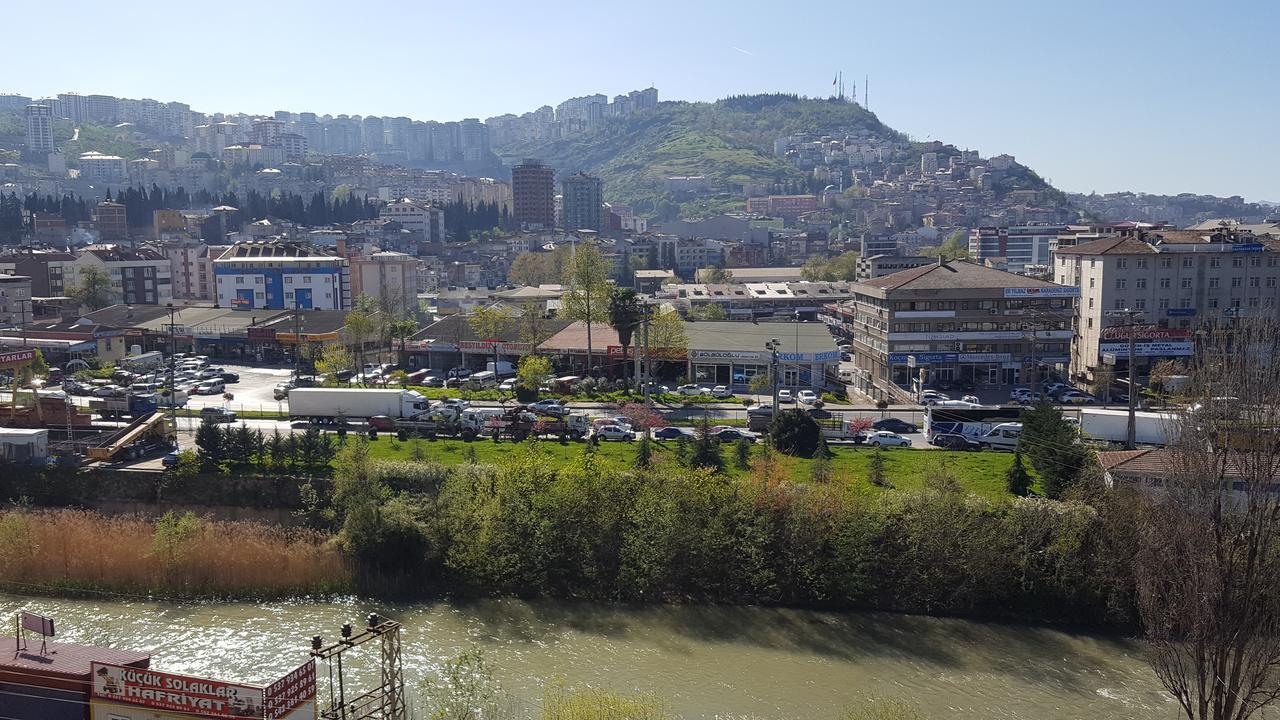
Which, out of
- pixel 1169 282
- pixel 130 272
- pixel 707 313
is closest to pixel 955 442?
pixel 1169 282

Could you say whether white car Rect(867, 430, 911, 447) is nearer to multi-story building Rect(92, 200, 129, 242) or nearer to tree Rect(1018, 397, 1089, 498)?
tree Rect(1018, 397, 1089, 498)

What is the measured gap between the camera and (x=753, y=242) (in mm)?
73125

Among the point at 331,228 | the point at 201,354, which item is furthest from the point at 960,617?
the point at 331,228

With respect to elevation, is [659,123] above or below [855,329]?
above

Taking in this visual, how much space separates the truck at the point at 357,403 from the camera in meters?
17.9

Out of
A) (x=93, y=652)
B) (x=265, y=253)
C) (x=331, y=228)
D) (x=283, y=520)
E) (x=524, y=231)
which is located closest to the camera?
(x=93, y=652)

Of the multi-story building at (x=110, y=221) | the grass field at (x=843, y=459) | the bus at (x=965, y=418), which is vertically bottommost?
the grass field at (x=843, y=459)

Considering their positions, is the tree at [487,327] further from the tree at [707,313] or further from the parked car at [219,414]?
the tree at [707,313]

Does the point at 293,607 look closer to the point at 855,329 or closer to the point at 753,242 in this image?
the point at 855,329

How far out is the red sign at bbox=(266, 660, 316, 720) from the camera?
20.1ft

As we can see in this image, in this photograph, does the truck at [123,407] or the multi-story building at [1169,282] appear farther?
the multi-story building at [1169,282]

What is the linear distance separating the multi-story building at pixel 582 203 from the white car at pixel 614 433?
2660 inches

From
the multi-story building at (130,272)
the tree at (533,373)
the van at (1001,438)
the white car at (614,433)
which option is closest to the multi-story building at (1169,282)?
the van at (1001,438)

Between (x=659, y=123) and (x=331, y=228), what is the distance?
96.8 meters
